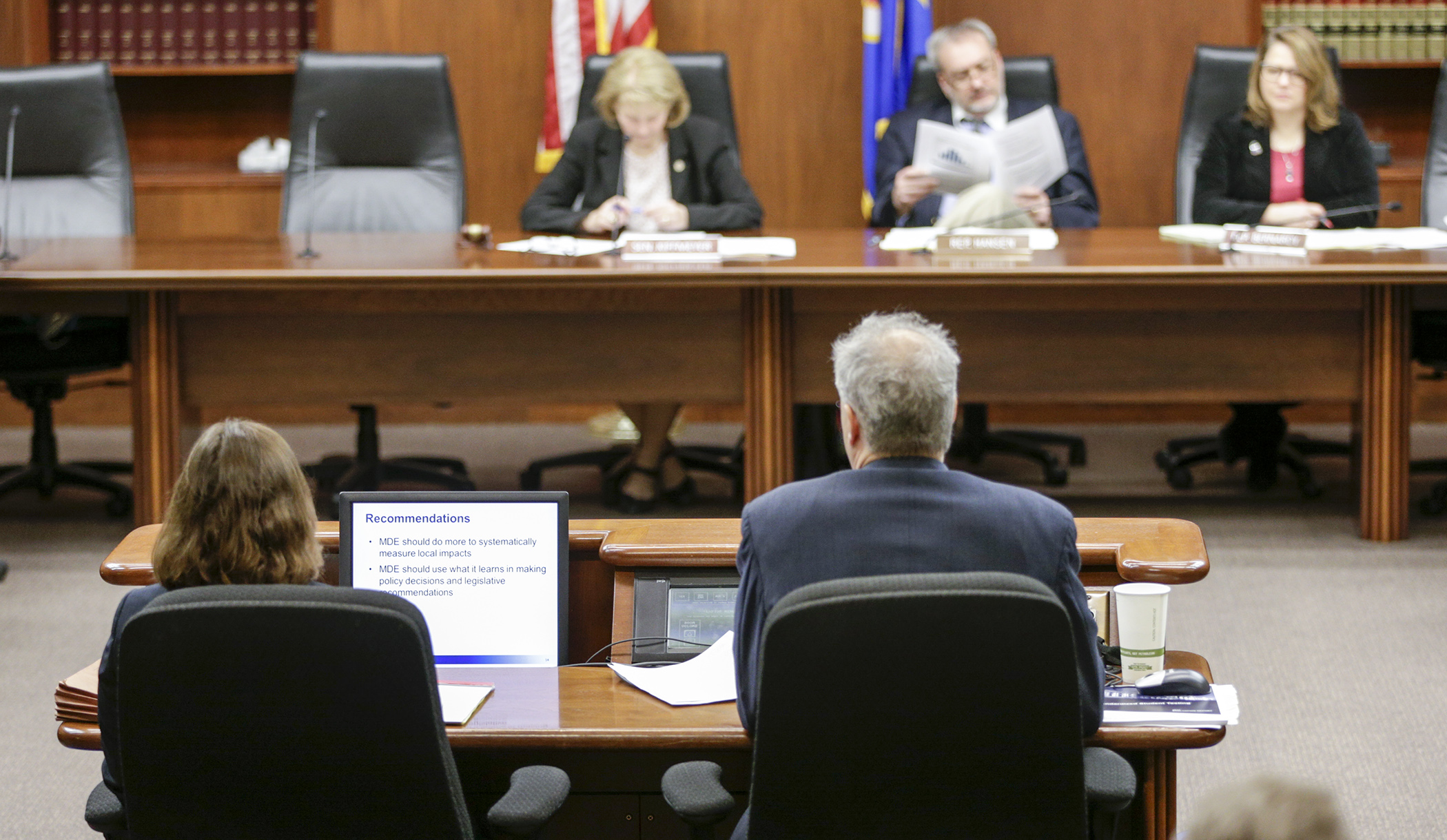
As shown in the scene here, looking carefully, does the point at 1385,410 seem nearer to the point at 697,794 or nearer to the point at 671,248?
the point at 671,248

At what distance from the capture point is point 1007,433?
16.1 feet

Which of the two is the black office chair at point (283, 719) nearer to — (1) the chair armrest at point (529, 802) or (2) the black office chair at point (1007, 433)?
(1) the chair armrest at point (529, 802)

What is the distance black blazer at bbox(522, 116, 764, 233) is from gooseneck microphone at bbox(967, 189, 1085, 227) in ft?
2.38

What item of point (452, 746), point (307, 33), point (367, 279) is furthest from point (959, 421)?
point (452, 746)

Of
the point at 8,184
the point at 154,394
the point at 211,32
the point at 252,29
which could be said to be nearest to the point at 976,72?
the point at 154,394

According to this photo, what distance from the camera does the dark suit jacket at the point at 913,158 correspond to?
14.9 feet

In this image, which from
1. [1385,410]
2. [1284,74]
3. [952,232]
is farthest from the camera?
[1284,74]

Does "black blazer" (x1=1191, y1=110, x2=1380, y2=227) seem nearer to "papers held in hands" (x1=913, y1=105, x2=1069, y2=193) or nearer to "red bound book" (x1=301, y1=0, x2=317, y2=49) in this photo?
"papers held in hands" (x1=913, y1=105, x2=1069, y2=193)

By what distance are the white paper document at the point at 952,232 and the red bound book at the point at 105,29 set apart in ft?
10.3

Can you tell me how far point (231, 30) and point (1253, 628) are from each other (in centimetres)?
416

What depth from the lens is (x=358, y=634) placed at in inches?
54.2

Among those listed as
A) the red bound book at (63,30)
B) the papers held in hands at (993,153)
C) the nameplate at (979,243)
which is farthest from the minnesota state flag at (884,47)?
the red bound book at (63,30)

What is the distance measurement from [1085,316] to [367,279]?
65.8 inches

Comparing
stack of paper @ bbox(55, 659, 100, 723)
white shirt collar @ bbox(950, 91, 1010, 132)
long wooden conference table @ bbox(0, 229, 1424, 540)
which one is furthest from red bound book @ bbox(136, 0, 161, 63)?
stack of paper @ bbox(55, 659, 100, 723)
